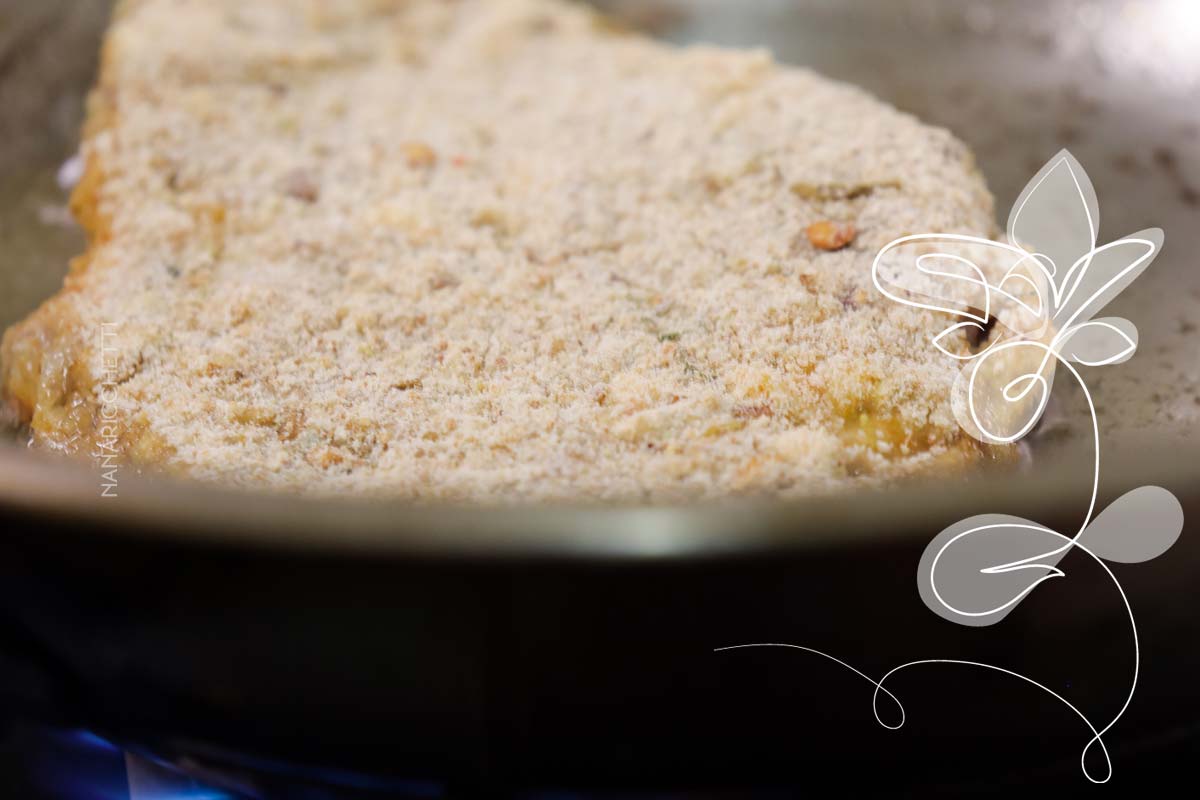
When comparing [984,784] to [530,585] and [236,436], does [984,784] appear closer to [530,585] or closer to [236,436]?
[530,585]

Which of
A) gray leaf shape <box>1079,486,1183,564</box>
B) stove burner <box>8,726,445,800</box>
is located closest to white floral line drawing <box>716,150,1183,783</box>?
gray leaf shape <box>1079,486,1183,564</box>

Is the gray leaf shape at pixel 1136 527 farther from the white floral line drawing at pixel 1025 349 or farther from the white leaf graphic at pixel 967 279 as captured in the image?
the white leaf graphic at pixel 967 279

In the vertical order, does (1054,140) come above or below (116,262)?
below

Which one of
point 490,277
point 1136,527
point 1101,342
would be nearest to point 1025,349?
point 1101,342

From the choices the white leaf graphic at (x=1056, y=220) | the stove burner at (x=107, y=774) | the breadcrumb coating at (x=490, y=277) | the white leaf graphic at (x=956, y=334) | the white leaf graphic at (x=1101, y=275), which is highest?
the breadcrumb coating at (x=490, y=277)

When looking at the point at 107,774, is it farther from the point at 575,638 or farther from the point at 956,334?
the point at 956,334

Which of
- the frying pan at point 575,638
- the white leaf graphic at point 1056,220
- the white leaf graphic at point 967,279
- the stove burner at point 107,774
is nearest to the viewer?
the frying pan at point 575,638

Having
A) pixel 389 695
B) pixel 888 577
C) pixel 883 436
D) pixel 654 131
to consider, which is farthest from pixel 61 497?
pixel 654 131

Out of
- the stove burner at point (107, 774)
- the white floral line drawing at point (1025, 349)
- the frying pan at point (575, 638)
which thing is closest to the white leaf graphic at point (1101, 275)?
the white floral line drawing at point (1025, 349)
